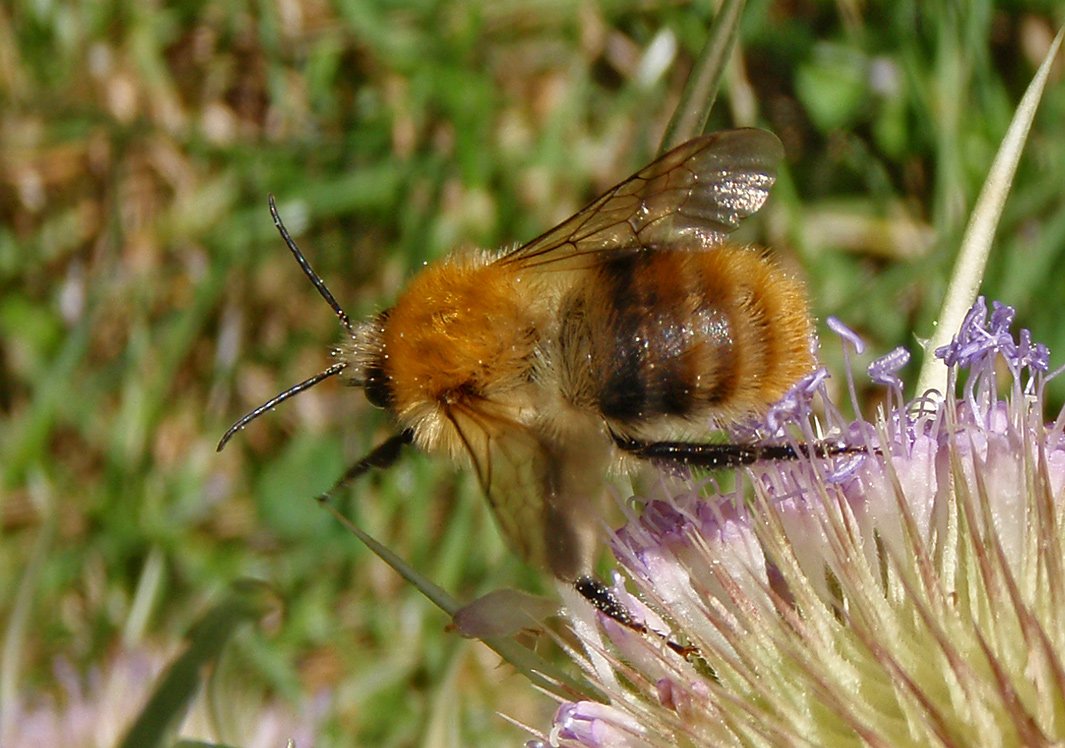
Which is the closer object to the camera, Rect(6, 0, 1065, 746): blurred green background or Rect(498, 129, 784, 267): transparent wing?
Rect(498, 129, 784, 267): transparent wing

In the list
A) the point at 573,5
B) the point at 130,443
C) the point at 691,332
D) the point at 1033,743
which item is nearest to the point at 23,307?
the point at 130,443

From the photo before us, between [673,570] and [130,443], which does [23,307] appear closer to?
[130,443]

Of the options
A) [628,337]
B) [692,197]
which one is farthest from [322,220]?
[628,337]

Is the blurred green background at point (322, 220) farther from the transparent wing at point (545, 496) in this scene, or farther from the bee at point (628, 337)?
the transparent wing at point (545, 496)

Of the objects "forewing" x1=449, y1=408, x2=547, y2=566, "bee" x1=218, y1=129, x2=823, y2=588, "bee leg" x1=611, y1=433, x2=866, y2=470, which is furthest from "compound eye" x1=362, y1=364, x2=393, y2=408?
"bee leg" x1=611, y1=433, x2=866, y2=470

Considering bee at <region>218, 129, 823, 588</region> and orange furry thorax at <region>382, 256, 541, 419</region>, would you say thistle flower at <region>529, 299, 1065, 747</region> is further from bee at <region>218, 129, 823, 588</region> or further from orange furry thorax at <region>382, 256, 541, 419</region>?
orange furry thorax at <region>382, 256, 541, 419</region>

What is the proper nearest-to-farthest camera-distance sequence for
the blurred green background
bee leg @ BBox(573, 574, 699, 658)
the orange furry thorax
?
bee leg @ BBox(573, 574, 699, 658)
the orange furry thorax
the blurred green background

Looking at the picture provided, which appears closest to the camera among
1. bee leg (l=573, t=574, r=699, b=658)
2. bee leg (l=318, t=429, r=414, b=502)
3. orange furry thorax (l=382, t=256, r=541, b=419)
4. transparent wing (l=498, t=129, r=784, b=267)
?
bee leg (l=573, t=574, r=699, b=658)
